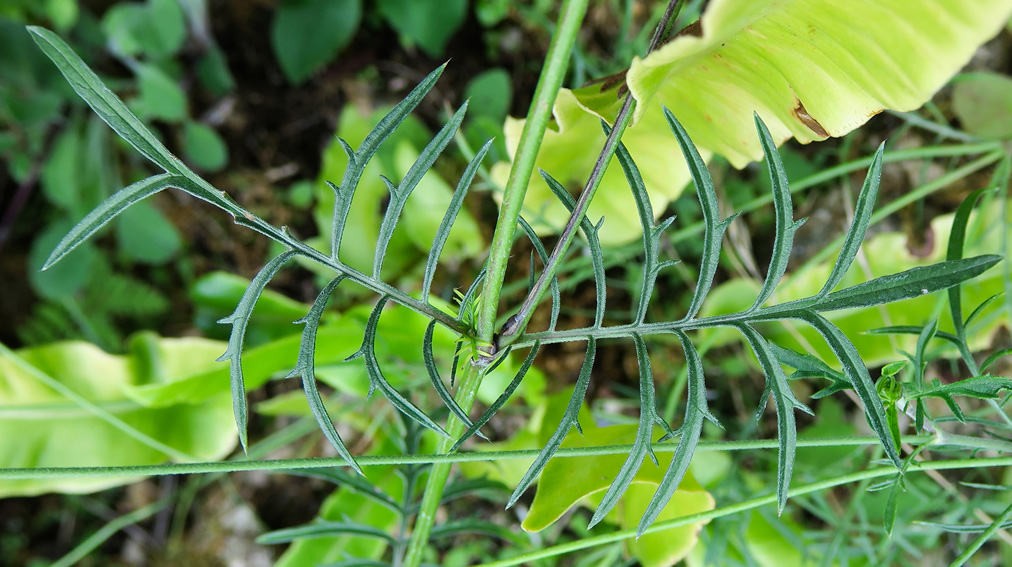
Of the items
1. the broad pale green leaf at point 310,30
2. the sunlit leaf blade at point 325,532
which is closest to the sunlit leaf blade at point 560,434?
the sunlit leaf blade at point 325,532

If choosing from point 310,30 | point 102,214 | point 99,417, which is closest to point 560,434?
point 102,214

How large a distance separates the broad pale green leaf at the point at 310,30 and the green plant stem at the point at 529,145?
850 millimetres

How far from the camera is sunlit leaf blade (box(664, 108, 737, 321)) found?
32 cm

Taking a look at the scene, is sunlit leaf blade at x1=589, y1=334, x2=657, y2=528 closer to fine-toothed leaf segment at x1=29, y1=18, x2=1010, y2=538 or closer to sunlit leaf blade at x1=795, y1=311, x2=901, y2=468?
fine-toothed leaf segment at x1=29, y1=18, x2=1010, y2=538

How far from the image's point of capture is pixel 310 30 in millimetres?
1046

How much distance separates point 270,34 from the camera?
1222mm

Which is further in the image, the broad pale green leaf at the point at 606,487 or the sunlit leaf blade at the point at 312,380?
the broad pale green leaf at the point at 606,487

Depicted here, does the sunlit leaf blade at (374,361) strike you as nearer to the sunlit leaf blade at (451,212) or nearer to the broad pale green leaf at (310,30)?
the sunlit leaf blade at (451,212)

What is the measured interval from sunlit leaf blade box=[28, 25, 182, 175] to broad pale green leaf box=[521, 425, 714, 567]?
37cm

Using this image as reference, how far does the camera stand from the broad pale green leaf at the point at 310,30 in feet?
3.44

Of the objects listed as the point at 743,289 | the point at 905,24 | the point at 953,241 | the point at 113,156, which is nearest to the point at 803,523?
the point at 743,289

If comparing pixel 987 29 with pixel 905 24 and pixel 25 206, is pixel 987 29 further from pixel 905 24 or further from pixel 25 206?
pixel 25 206

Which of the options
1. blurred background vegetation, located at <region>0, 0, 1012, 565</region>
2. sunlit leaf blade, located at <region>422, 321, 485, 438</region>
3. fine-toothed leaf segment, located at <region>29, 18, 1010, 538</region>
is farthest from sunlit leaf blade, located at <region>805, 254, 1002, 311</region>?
blurred background vegetation, located at <region>0, 0, 1012, 565</region>

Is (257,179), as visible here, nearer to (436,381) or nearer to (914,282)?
(436,381)
